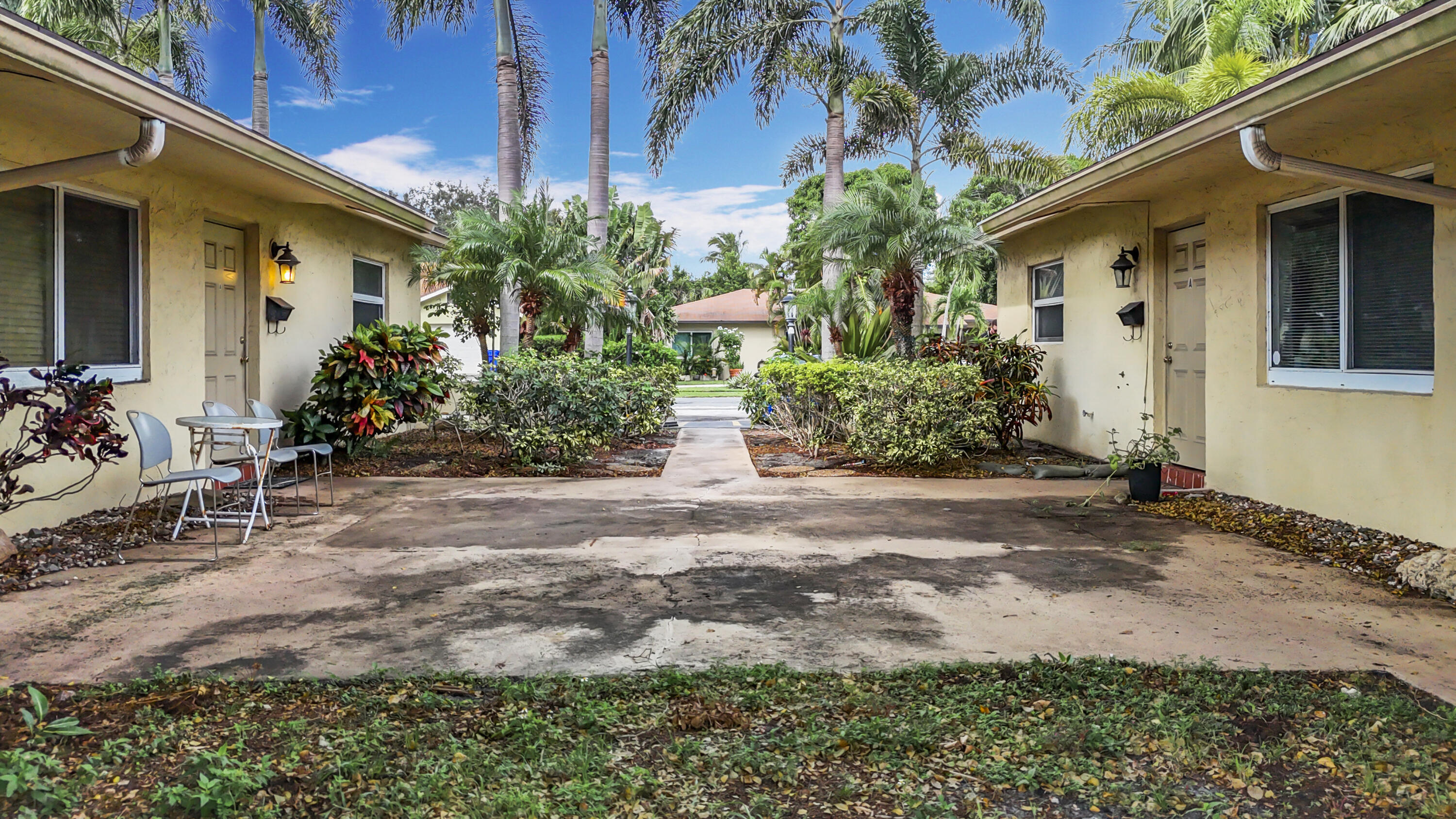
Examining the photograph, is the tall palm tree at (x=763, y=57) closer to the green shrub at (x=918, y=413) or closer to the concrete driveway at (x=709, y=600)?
the green shrub at (x=918, y=413)

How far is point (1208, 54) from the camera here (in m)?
15.0

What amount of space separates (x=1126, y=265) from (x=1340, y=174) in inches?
166

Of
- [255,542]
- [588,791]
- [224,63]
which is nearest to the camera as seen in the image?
[588,791]

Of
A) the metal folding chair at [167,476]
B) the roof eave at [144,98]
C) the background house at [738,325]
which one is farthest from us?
the background house at [738,325]

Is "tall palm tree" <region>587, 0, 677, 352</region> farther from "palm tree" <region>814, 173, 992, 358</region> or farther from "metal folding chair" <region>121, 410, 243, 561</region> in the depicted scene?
"metal folding chair" <region>121, 410, 243, 561</region>

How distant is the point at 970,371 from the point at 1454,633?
5558 mm

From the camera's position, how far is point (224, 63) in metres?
29.0

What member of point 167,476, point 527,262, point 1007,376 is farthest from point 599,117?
point 167,476

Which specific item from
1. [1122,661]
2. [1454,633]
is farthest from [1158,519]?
[1122,661]

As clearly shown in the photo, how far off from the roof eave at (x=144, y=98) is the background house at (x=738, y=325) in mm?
24148

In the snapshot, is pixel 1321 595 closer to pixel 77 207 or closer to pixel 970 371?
pixel 970 371

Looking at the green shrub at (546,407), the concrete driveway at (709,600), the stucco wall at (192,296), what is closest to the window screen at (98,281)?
the stucco wall at (192,296)

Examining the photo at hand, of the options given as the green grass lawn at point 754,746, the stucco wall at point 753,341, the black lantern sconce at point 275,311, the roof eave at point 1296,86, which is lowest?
the green grass lawn at point 754,746

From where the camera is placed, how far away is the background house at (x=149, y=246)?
557 cm
